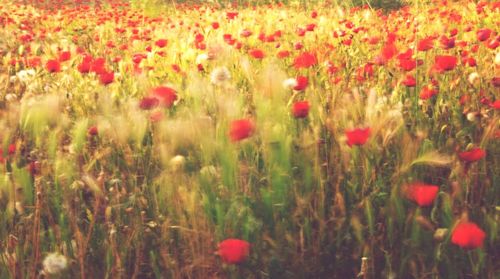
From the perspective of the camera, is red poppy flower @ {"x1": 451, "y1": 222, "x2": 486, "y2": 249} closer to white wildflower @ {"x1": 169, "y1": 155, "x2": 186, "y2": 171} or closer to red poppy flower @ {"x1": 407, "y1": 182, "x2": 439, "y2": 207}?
red poppy flower @ {"x1": 407, "y1": 182, "x2": 439, "y2": 207}

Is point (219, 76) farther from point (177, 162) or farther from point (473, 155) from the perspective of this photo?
point (473, 155)

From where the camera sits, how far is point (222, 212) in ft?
3.86

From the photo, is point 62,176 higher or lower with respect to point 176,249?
higher

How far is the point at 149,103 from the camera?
1.42 meters

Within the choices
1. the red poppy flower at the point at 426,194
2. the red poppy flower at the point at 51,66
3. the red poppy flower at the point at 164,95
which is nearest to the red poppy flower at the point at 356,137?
the red poppy flower at the point at 426,194

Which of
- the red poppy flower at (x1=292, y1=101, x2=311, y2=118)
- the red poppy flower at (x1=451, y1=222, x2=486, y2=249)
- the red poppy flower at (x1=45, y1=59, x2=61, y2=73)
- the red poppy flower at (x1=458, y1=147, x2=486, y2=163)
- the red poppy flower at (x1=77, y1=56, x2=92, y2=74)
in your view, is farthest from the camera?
the red poppy flower at (x1=77, y1=56, x2=92, y2=74)

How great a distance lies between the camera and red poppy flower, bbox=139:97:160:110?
4.63 feet

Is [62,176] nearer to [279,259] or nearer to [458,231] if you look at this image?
[279,259]

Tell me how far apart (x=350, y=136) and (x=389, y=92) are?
3.57 ft

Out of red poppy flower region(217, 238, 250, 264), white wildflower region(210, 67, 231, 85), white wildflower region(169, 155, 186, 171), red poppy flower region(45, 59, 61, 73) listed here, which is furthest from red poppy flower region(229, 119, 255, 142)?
red poppy flower region(45, 59, 61, 73)

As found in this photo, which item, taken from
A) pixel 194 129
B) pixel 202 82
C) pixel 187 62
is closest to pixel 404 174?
pixel 194 129

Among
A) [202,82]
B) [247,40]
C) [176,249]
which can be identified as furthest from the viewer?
[247,40]

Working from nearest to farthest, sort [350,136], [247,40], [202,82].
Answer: [350,136] → [202,82] → [247,40]

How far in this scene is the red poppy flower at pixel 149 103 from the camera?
141 cm
